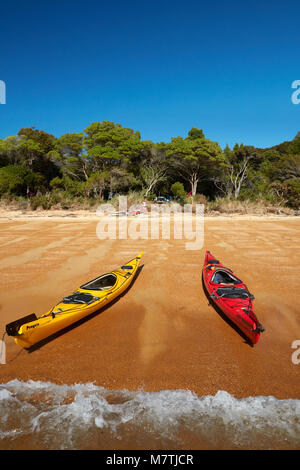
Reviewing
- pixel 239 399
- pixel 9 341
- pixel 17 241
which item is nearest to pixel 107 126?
pixel 17 241

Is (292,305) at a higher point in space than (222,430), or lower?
higher

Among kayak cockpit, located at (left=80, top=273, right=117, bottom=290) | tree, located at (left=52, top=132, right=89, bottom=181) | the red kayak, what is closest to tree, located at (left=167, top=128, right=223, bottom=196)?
tree, located at (left=52, top=132, right=89, bottom=181)

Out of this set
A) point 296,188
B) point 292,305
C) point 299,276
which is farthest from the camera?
point 296,188

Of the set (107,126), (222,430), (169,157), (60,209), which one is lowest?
(222,430)

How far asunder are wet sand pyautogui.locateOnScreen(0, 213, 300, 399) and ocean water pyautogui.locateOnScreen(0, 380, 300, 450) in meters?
0.16

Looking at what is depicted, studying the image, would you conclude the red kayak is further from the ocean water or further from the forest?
the forest

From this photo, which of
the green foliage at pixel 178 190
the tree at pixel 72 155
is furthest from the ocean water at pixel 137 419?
the green foliage at pixel 178 190

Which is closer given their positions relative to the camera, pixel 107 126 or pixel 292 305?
pixel 292 305

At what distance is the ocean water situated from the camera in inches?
96.1

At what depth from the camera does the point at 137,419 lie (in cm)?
268

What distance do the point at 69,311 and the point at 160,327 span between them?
1.74 metres

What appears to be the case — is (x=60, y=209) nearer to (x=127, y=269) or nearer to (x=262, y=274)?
(x=127, y=269)

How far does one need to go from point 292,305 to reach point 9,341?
19.0 ft

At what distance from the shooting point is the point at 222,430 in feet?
8.43
